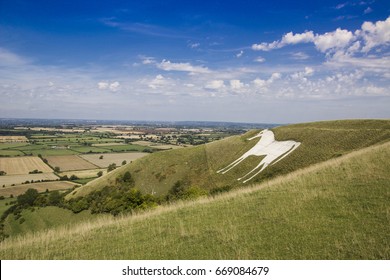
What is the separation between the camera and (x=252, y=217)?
13.2 m

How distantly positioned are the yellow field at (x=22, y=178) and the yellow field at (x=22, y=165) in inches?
185

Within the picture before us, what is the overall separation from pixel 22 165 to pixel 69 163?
16.1 m

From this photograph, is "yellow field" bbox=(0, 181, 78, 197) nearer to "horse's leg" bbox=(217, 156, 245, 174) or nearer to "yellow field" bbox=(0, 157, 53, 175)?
"yellow field" bbox=(0, 157, 53, 175)

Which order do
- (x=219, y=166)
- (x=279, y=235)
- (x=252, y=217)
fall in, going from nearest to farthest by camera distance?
(x=279, y=235), (x=252, y=217), (x=219, y=166)

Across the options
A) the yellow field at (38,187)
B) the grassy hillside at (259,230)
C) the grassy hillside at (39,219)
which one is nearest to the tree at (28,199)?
the grassy hillside at (39,219)

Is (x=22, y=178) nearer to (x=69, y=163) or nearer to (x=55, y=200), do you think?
(x=69, y=163)

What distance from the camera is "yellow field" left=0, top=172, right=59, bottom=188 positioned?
294 ft

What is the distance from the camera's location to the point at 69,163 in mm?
118938

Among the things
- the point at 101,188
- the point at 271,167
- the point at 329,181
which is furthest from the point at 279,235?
the point at 101,188

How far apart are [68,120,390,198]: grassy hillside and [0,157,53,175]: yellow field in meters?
46.0

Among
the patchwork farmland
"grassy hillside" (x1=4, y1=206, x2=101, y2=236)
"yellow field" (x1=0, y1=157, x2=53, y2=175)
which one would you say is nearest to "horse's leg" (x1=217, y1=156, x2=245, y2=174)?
"grassy hillside" (x1=4, y1=206, x2=101, y2=236)

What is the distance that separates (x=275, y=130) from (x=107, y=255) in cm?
5669

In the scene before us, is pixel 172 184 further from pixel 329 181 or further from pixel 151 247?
pixel 151 247

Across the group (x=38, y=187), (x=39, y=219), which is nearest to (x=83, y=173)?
(x=38, y=187)
